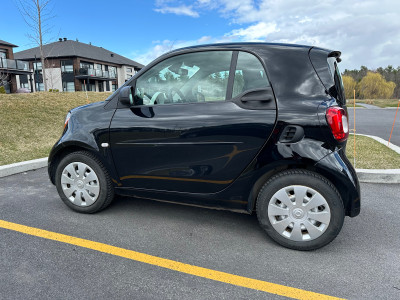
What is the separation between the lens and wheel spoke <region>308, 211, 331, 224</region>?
2.47 meters

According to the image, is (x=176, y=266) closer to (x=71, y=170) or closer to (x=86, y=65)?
(x=71, y=170)

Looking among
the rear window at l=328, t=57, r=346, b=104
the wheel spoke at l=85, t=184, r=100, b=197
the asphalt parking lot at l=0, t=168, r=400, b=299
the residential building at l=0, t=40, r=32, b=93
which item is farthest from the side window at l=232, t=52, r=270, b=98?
the residential building at l=0, t=40, r=32, b=93

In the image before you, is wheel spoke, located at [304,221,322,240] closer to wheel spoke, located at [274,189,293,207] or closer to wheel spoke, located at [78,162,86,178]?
wheel spoke, located at [274,189,293,207]

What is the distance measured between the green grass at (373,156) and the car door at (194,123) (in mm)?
3264

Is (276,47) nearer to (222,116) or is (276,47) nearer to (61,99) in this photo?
(222,116)

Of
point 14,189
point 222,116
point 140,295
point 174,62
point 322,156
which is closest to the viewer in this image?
point 140,295

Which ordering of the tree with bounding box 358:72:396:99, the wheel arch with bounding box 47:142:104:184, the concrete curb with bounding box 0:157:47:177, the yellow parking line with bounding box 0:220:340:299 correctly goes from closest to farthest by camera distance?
the yellow parking line with bounding box 0:220:340:299 < the wheel arch with bounding box 47:142:104:184 < the concrete curb with bounding box 0:157:47:177 < the tree with bounding box 358:72:396:99

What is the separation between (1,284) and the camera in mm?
2102

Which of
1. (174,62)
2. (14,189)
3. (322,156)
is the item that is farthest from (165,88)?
(14,189)

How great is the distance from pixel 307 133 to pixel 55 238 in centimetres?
254

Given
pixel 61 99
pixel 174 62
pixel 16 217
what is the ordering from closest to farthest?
pixel 174 62 < pixel 16 217 < pixel 61 99

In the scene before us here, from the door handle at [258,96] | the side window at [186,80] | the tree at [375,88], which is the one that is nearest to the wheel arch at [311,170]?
the door handle at [258,96]

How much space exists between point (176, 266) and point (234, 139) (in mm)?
1195

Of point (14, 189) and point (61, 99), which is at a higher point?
point (61, 99)
